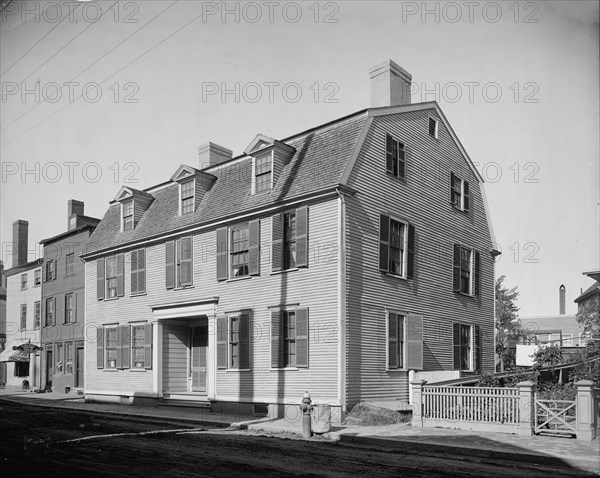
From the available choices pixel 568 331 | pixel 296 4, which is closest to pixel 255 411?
pixel 296 4

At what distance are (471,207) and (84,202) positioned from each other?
22.8m

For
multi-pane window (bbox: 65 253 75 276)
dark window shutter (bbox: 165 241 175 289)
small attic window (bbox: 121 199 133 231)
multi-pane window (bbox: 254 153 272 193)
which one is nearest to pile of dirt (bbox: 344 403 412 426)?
multi-pane window (bbox: 254 153 272 193)

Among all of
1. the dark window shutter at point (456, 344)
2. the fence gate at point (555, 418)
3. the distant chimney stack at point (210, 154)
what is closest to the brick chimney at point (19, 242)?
the distant chimney stack at point (210, 154)

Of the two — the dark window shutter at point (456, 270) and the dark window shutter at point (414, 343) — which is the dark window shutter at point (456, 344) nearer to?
the dark window shutter at point (456, 270)

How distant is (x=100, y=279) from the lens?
28.0 metres

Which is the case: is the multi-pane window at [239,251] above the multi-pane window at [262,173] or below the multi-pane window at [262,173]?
below

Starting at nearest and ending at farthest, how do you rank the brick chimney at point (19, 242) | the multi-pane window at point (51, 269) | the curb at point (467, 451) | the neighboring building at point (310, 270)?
the curb at point (467, 451) → the neighboring building at point (310, 270) → the multi-pane window at point (51, 269) → the brick chimney at point (19, 242)

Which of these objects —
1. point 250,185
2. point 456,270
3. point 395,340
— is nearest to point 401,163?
point 456,270

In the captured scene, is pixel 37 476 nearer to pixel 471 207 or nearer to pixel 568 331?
pixel 471 207

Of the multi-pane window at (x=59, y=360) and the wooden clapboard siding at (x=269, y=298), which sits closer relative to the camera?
the wooden clapboard siding at (x=269, y=298)

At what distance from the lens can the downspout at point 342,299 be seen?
58.5 ft

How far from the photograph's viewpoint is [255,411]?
20328 mm

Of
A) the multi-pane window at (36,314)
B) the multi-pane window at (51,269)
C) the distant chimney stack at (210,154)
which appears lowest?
the multi-pane window at (36,314)

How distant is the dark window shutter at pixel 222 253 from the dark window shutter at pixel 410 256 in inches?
235
